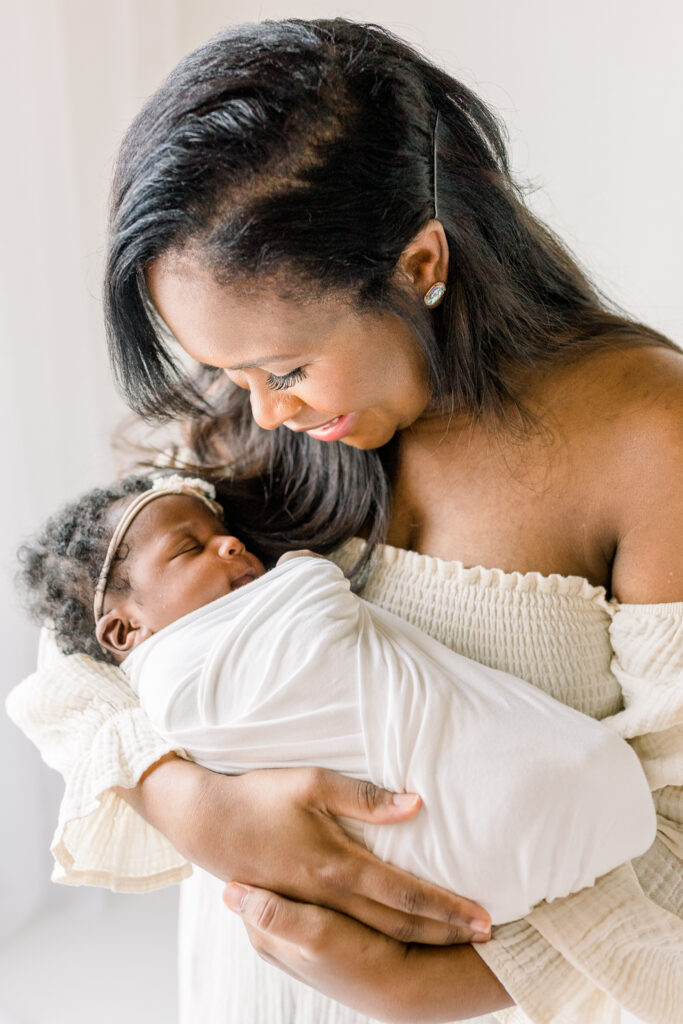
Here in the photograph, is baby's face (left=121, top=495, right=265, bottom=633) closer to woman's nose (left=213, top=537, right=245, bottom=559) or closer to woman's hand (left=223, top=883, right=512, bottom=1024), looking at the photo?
woman's nose (left=213, top=537, right=245, bottom=559)

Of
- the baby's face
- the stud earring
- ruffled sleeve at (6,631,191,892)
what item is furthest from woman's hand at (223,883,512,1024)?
the stud earring

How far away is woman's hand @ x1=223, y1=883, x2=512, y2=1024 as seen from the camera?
3.11ft

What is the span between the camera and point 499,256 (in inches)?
42.9

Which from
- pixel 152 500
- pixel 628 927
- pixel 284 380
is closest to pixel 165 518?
pixel 152 500

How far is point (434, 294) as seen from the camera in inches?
41.5

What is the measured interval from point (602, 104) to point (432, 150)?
87 cm

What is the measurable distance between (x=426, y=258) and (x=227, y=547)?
0.42 metres

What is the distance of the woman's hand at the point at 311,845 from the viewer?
0.93 metres

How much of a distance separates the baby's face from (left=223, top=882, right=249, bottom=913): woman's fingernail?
1.06 ft

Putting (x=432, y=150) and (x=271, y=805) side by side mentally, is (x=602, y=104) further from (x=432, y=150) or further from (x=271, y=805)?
(x=271, y=805)

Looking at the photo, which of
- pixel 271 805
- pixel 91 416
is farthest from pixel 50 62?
pixel 271 805

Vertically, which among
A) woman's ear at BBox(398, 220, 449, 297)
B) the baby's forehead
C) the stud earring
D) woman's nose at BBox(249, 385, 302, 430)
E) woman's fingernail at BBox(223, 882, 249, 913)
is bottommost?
woman's fingernail at BBox(223, 882, 249, 913)

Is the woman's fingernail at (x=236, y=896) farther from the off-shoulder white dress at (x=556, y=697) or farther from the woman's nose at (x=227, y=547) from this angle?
the woman's nose at (x=227, y=547)

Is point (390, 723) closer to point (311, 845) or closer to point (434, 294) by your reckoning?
point (311, 845)
